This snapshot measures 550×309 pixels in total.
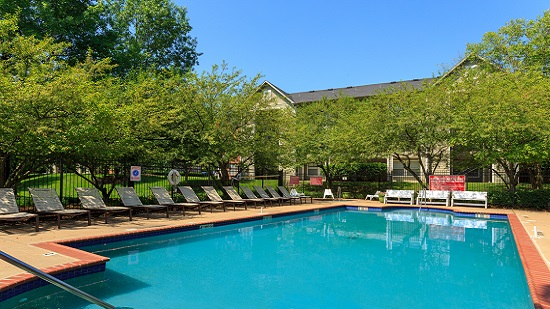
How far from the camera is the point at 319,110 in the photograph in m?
26.2

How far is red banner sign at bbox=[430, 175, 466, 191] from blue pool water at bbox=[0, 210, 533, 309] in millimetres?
6894

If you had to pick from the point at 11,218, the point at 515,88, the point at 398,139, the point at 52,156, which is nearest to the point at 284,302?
the point at 11,218

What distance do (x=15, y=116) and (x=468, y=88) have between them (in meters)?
18.8

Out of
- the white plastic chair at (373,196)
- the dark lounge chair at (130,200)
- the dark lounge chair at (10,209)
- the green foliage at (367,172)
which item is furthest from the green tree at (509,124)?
the dark lounge chair at (10,209)

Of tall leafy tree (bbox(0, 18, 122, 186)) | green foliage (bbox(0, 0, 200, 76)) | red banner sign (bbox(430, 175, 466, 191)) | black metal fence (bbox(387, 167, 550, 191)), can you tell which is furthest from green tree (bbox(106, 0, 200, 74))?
red banner sign (bbox(430, 175, 466, 191))

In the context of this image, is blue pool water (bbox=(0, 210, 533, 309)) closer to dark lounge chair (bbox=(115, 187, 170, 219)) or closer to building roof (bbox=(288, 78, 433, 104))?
dark lounge chair (bbox=(115, 187, 170, 219))

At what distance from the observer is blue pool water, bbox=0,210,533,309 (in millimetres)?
5414

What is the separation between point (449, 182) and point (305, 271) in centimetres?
1400

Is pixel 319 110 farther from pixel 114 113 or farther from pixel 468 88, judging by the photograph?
pixel 114 113

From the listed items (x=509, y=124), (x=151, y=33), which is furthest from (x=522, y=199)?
(x=151, y=33)

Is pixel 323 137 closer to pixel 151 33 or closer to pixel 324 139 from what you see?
pixel 324 139

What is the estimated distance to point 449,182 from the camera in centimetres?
1875

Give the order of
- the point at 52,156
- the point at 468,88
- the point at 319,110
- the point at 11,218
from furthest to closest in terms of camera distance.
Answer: the point at 319,110 < the point at 468,88 < the point at 52,156 < the point at 11,218

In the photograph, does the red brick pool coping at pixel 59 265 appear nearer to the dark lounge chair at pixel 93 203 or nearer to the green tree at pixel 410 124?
the dark lounge chair at pixel 93 203
